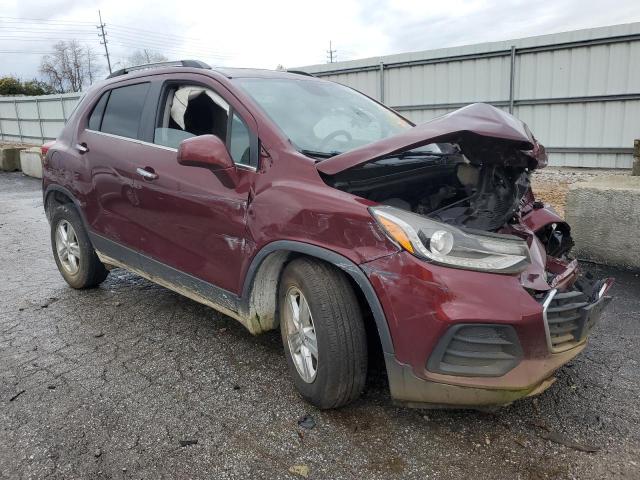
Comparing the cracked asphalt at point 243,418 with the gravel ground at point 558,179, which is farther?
the gravel ground at point 558,179

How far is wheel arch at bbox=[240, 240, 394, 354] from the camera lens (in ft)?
7.87

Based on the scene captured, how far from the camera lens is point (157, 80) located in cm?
383

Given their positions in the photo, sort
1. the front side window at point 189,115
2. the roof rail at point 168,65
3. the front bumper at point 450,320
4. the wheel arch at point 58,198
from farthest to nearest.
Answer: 1. the wheel arch at point 58,198
2. the roof rail at point 168,65
3. the front side window at point 189,115
4. the front bumper at point 450,320

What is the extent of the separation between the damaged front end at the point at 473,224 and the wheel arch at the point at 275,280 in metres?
0.12

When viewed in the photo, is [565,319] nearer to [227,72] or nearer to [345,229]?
[345,229]

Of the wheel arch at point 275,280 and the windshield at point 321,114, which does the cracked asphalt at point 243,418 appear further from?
the windshield at point 321,114

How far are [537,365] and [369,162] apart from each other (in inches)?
46.7

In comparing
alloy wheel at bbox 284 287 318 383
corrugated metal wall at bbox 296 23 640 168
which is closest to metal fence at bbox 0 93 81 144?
corrugated metal wall at bbox 296 23 640 168

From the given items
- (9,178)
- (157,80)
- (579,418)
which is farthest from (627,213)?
(9,178)

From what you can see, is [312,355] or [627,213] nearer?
[312,355]

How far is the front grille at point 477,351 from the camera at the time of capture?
222 centimetres

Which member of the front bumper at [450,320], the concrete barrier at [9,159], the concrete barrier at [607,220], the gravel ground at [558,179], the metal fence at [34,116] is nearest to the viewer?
the front bumper at [450,320]

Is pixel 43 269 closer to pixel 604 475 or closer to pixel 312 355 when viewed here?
pixel 312 355

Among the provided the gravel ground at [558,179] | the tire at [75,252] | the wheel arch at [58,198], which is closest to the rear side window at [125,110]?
the wheel arch at [58,198]
